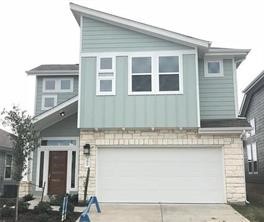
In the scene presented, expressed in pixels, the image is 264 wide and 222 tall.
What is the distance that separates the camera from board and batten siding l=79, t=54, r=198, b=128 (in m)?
13.8

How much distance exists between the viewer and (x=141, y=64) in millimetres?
14289

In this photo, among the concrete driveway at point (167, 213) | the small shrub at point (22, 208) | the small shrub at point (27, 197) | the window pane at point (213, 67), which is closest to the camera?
the concrete driveway at point (167, 213)

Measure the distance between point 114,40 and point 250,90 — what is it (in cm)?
1002

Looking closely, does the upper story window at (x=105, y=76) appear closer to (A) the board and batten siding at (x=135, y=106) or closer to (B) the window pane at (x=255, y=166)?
(A) the board and batten siding at (x=135, y=106)

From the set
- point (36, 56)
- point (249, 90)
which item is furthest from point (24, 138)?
point (36, 56)

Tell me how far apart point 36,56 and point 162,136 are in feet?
59.5

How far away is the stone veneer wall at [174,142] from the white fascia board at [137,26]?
3409 millimetres

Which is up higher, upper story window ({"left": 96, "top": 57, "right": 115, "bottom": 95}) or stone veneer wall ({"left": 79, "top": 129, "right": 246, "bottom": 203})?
upper story window ({"left": 96, "top": 57, "right": 115, "bottom": 95})

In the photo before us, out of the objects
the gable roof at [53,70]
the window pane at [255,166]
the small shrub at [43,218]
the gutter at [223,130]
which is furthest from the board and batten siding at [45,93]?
the window pane at [255,166]

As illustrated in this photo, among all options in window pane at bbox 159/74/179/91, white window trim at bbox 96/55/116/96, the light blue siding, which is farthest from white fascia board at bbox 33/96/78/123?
window pane at bbox 159/74/179/91

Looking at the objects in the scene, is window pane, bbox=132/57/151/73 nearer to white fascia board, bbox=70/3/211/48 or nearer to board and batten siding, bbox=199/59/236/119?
white fascia board, bbox=70/3/211/48

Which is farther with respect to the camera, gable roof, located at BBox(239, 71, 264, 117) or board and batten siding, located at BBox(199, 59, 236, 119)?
gable roof, located at BBox(239, 71, 264, 117)

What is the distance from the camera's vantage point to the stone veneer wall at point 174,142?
13.6 m

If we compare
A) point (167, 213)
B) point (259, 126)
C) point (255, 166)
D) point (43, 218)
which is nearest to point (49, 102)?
point (43, 218)
